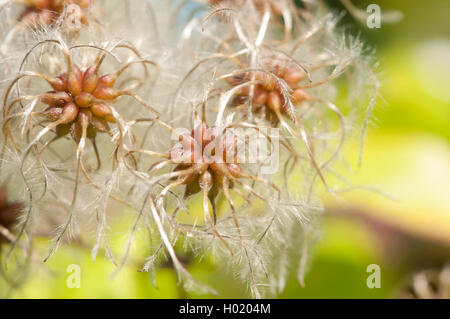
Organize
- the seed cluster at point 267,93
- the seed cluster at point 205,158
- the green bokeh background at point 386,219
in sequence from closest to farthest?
the seed cluster at point 205,158 → the seed cluster at point 267,93 → the green bokeh background at point 386,219

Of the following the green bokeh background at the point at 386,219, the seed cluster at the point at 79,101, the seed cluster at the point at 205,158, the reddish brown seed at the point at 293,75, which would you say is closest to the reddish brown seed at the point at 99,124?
the seed cluster at the point at 79,101

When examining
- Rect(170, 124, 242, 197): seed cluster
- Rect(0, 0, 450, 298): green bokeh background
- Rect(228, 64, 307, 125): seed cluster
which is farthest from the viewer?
Rect(0, 0, 450, 298): green bokeh background

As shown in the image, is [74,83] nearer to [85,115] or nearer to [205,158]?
[85,115]

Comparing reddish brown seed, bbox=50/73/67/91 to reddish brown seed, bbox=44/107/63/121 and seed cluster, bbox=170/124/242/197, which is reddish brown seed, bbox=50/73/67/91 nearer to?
reddish brown seed, bbox=44/107/63/121

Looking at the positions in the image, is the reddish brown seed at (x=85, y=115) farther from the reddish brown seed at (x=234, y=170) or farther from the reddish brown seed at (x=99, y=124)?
the reddish brown seed at (x=234, y=170)

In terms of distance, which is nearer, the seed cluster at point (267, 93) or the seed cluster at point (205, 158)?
the seed cluster at point (205, 158)

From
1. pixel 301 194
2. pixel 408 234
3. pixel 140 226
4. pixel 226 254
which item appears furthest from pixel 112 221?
pixel 408 234

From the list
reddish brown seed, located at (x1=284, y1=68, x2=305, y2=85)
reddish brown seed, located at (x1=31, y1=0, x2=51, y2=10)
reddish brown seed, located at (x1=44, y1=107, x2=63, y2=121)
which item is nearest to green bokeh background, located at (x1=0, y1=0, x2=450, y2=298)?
reddish brown seed, located at (x1=284, y1=68, x2=305, y2=85)
